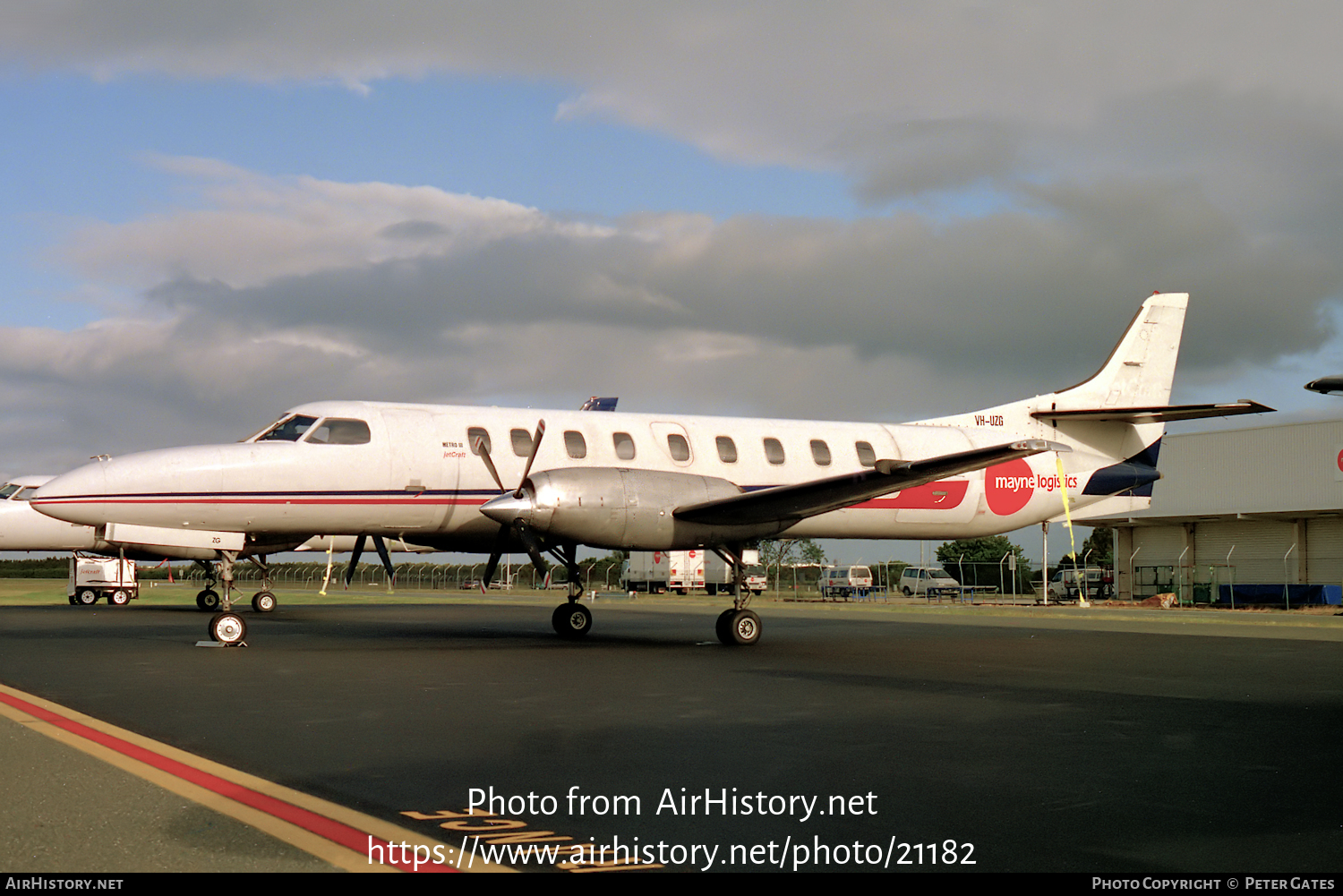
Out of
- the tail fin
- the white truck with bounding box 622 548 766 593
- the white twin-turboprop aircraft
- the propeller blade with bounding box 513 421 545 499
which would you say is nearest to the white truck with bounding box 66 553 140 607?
the white twin-turboprop aircraft

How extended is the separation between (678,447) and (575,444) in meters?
1.85

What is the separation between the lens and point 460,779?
23.3 ft

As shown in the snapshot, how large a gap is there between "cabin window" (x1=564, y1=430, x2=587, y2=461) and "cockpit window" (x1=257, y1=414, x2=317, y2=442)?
405 cm

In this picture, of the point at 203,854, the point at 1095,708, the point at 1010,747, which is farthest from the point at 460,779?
the point at 1095,708

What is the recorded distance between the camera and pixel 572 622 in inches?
825

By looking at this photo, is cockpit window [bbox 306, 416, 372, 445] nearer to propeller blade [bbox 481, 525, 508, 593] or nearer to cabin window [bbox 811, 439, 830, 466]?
propeller blade [bbox 481, 525, 508, 593]

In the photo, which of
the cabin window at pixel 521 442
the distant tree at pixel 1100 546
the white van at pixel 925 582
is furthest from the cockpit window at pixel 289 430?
the distant tree at pixel 1100 546

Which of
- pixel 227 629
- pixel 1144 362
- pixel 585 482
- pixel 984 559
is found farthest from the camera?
pixel 984 559

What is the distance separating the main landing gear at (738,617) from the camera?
18.8 m

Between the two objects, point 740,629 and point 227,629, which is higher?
point 227,629

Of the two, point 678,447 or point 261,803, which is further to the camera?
point 678,447

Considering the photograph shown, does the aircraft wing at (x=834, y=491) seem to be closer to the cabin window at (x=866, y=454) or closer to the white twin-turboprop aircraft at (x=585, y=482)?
the white twin-turboprop aircraft at (x=585, y=482)

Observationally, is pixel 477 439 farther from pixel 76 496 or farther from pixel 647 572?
pixel 647 572

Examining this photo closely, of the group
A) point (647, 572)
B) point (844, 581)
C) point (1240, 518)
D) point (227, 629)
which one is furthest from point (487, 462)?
point (647, 572)
